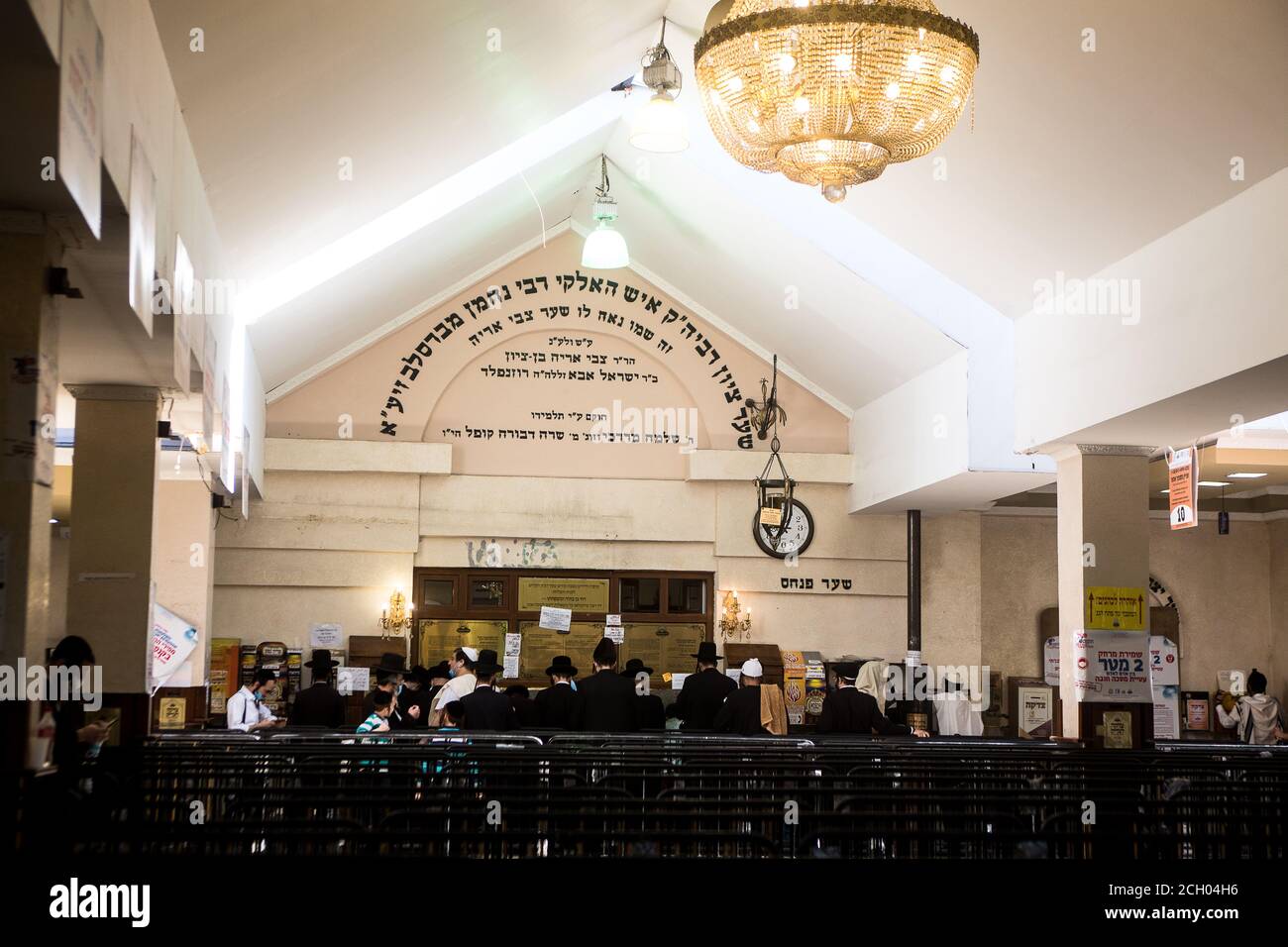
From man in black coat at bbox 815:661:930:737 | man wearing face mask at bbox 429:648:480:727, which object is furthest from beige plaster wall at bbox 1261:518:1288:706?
man wearing face mask at bbox 429:648:480:727

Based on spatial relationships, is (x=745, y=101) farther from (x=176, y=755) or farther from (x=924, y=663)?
(x=924, y=663)

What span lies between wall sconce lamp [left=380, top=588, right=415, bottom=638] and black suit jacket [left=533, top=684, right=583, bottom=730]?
12.8 feet

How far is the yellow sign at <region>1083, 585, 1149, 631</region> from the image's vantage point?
10141 millimetres

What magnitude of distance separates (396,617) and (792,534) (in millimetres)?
4577

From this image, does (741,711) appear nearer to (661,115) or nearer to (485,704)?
(485,704)

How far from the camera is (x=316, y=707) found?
11.1 metres

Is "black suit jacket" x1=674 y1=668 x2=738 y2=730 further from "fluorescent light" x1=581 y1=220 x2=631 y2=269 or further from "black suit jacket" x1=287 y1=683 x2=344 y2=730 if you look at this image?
"fluorescent light" x1=581 y1=220 x2=631 y2=269

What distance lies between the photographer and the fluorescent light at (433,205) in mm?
11266

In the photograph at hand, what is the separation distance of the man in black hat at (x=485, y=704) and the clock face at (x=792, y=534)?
17.7 feet

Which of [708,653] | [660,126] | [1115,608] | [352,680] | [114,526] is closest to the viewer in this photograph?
[114,526]

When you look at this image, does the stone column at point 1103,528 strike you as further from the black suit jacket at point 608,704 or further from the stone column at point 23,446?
the stone column at point 23,446

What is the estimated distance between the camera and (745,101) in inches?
230

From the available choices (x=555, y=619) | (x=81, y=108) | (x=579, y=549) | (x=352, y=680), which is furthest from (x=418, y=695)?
(x=81, y=108)
